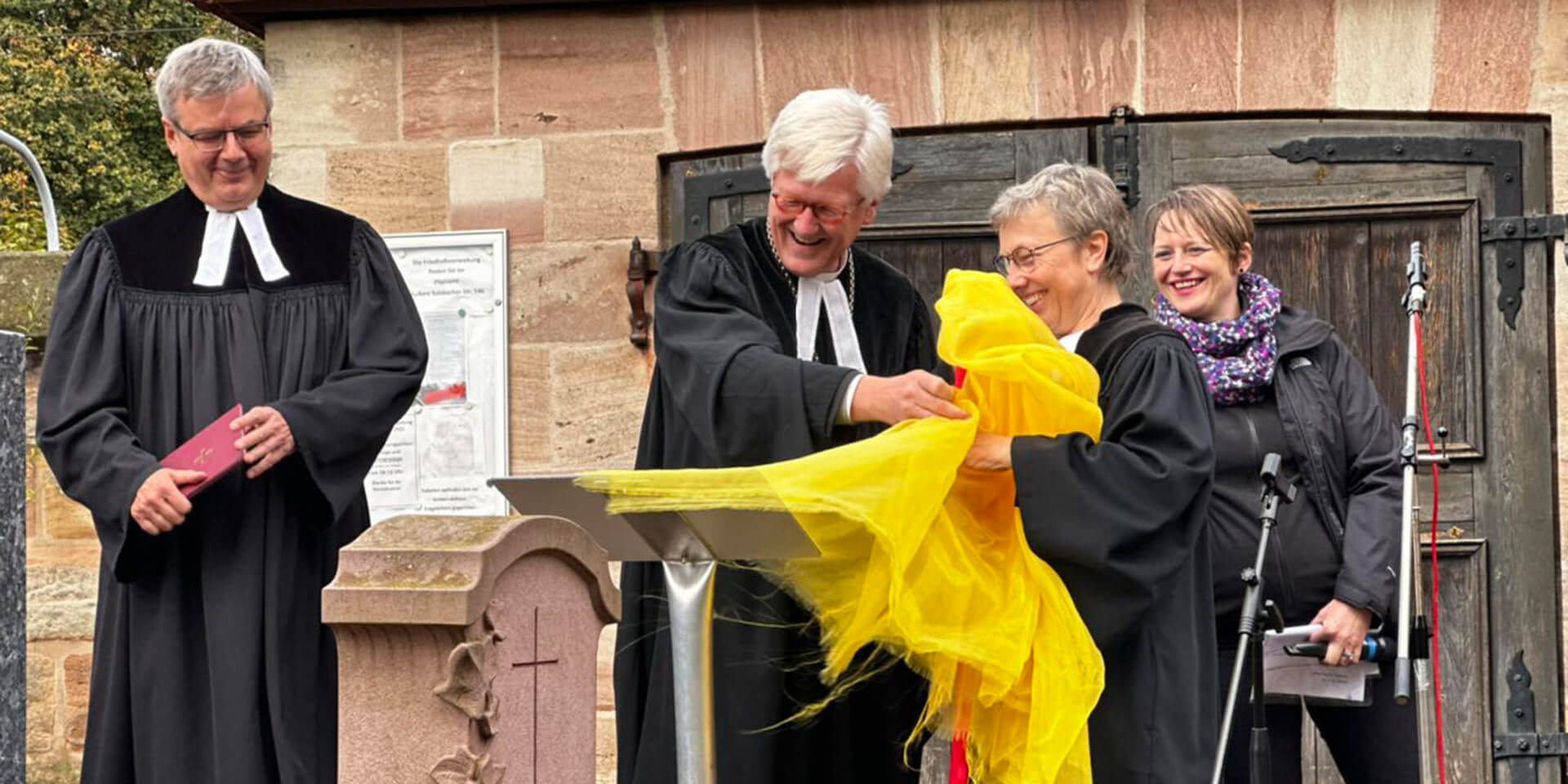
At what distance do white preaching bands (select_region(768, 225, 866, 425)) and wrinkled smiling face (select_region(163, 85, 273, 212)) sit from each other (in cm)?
123

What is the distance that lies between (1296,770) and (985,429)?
167cm

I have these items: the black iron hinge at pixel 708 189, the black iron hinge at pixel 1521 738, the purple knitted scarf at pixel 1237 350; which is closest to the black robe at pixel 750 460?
the purple knitted scarf at pixel 1237 350

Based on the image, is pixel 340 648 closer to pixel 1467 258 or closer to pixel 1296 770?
pixel 1296 770

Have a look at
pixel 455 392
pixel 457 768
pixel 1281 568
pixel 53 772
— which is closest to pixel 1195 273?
pixel 1281 568

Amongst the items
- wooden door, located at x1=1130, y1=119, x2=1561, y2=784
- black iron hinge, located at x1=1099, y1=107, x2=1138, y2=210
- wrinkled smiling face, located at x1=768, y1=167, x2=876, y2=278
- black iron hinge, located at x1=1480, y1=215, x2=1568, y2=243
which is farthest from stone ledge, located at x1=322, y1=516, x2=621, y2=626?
black iron hinge, located at x1=1480, y1=215, x2=1568, y2=243

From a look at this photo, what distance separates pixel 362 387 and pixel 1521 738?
4.09 m

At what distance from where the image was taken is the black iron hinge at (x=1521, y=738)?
691cm

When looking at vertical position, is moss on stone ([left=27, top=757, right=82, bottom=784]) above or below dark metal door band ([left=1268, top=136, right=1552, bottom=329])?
below

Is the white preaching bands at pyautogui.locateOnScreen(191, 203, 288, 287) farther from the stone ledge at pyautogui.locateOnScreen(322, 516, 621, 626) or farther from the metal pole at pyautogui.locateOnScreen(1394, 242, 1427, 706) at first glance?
the metal pole at pyautogui.locateOnScreen(1394, 242, 1427, 706)

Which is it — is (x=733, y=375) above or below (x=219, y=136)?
below

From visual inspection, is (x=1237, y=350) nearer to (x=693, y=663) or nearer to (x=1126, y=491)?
(x=1126, y=491)

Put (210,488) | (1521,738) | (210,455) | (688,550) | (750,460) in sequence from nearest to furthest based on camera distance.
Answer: (688,550) → (750,460) → (210,455) → (210,488) → (1521,738)

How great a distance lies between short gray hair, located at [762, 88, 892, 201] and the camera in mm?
4324

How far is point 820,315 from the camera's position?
15.1 feet
